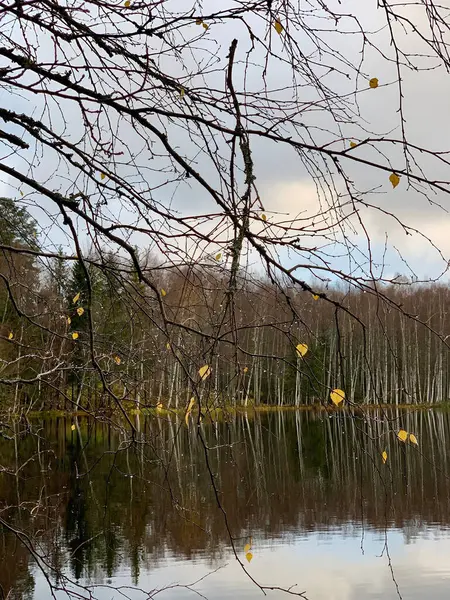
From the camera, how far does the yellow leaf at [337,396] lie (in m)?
1.49

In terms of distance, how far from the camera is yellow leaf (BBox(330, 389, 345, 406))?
1495 millimetres

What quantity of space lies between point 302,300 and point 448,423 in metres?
23.6

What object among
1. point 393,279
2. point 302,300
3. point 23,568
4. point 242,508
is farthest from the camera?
point 242,508

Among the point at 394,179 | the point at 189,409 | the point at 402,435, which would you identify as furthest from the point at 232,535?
the point at 394,179

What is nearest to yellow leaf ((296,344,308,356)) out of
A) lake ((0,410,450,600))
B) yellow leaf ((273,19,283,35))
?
yellow leaf ((273,19,283,35))

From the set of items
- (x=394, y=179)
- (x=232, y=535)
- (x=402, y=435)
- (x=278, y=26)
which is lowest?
(x=232, y=535)

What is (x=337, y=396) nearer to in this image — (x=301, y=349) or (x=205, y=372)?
A: (x=301, y=349)

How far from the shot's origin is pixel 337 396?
153 centimetres

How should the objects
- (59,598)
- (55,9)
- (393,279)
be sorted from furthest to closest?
(59,598)
(55,9)
(393,279)

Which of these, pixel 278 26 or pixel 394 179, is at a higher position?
pixel 278 26

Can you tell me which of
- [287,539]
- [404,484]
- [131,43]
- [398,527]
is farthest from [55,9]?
[404,484]

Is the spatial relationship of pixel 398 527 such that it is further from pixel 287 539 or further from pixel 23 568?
pixel 23 568

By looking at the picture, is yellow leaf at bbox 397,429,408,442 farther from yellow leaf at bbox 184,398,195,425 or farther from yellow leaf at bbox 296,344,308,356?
yellow leaf at bbox 184,398,195,425

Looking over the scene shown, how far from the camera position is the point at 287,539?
853 centimetres
